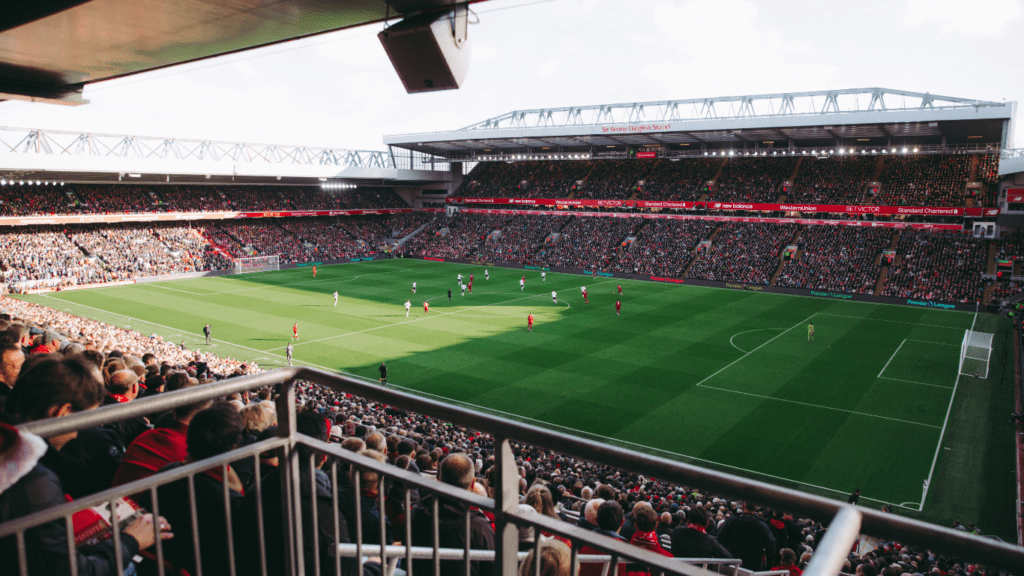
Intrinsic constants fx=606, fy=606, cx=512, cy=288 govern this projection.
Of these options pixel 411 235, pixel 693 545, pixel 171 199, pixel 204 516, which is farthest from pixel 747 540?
pixel 411 235

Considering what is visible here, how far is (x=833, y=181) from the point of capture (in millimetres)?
56000

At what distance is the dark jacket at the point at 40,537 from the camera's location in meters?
2.21

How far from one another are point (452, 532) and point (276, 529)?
904 mm

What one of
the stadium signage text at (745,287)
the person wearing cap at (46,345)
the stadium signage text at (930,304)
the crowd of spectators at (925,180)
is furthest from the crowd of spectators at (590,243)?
the person wearing cap at (46,345)

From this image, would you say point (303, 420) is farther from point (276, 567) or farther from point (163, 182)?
→ point (163, 182)

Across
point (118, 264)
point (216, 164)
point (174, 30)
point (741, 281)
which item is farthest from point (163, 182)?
point (174, 30)

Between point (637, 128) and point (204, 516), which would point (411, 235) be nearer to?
point (637, 128)

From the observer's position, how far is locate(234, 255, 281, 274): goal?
180 feet

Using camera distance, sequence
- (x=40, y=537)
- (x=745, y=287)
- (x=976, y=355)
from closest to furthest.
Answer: (x=40, y=537) < (x=976, y=355) < (x=745, y=287)

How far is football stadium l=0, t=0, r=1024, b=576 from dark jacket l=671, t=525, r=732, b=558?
0.12 ft

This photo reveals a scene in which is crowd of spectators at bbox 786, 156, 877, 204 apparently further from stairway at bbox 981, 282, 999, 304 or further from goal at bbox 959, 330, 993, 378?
goal at bbox 959, 330, 993, 378

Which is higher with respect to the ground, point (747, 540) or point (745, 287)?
point (747, 540)

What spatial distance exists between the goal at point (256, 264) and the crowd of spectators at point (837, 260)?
147 ft

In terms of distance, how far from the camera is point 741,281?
48906 mm
